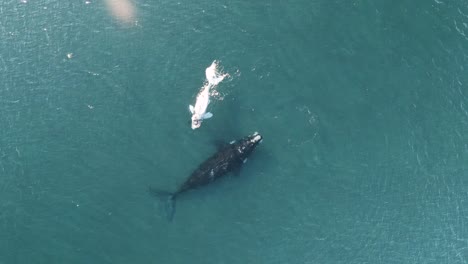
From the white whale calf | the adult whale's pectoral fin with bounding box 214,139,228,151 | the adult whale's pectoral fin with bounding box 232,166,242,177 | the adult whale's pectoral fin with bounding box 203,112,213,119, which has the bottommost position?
the adult whale's pectoral fin with bounding box 232,166,242,177

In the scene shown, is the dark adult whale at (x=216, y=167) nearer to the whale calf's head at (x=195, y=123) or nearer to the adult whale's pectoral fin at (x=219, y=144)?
the adult whale's pectoral fin at (x=219, y=144)

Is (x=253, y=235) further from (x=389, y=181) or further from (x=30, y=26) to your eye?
(x=30, y=26)

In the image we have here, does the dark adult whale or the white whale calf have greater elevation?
the white whale calf

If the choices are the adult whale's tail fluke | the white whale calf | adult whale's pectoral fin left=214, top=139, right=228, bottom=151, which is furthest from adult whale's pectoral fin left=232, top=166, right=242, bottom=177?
the adult whale's tail fluke

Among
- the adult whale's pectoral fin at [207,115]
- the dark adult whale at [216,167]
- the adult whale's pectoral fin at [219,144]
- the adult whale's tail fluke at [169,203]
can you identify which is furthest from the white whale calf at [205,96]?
the adult whale's tail fluke at [169,203]

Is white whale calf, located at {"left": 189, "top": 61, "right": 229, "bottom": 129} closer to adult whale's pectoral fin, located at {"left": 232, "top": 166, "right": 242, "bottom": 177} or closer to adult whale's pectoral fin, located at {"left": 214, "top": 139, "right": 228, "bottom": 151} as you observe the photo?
adult whale's pectoral fin, located at {"left": 214, "top": 139, "right": 228, "bottom": 151}

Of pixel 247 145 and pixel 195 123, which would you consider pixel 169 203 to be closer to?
pixel 195 123
